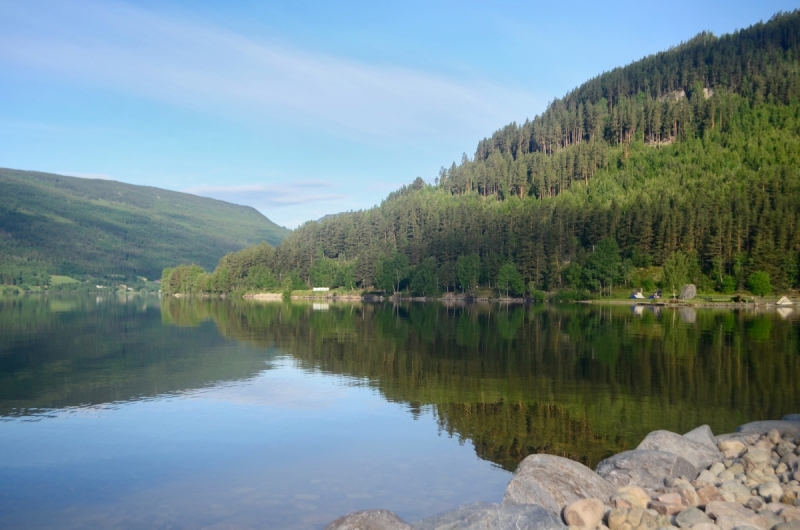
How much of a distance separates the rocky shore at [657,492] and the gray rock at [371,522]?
21mm

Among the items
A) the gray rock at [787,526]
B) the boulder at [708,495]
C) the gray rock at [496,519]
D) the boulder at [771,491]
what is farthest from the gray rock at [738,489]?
the gray rock at [496,519]

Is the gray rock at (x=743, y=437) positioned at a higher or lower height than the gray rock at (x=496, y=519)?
lower

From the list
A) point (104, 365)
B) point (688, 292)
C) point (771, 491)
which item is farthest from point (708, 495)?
point (688, 292)

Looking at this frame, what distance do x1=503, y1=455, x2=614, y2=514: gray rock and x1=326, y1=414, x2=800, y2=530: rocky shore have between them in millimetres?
25

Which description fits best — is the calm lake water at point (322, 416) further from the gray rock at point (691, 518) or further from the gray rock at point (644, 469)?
the gray rock at point (691, 518)

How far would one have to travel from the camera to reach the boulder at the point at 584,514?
13805mm

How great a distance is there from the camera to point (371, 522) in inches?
516

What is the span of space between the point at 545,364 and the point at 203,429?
1009 inches

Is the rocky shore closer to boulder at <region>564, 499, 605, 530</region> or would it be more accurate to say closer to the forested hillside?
boulder at <region>564, 499, 605, 530</region>

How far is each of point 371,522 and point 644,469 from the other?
917cm

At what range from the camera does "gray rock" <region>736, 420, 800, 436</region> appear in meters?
21.9

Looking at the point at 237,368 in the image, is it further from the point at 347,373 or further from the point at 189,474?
the point at 189,474

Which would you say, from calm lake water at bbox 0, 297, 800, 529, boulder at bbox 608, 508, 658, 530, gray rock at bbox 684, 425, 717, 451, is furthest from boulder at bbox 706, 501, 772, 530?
gray rock at bbox 684, 425, 717, 451

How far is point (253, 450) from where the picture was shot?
23.2 metres
